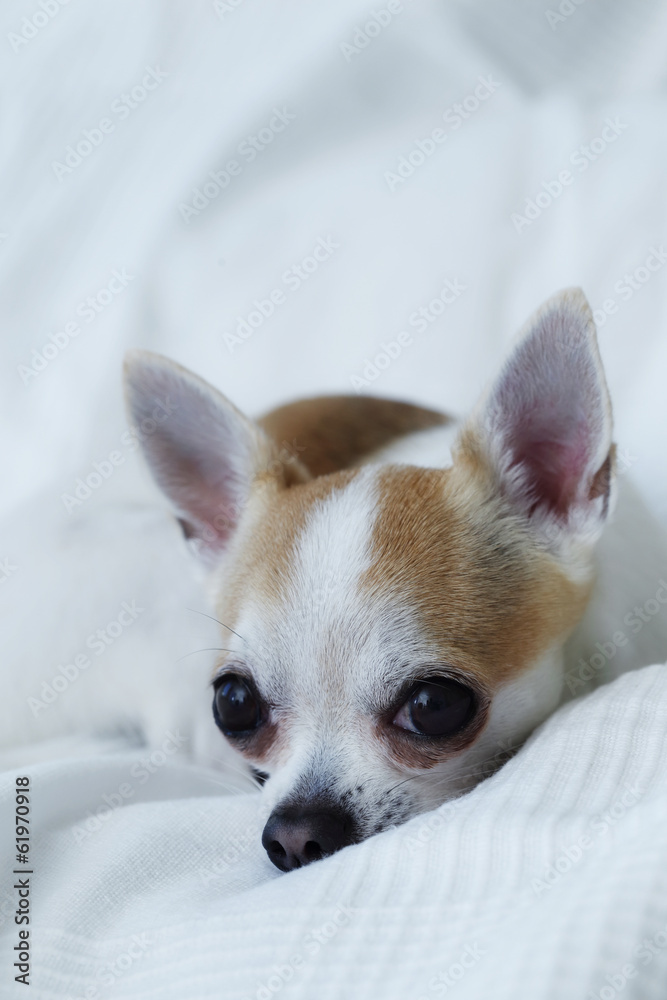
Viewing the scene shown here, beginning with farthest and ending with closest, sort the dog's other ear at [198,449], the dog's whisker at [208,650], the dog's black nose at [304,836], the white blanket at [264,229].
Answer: the white blanket at [264,229] < the dog's other ear at [198,449] < the dog's whisker at [208,650] < the dog's black nose at [304,836]

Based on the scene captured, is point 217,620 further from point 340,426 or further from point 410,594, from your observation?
point 340,426

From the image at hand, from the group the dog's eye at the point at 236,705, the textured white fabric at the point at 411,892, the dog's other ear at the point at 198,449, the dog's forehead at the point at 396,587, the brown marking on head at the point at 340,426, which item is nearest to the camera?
the textured white fabric at the point at 411,892

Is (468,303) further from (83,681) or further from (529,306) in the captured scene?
(83,681)

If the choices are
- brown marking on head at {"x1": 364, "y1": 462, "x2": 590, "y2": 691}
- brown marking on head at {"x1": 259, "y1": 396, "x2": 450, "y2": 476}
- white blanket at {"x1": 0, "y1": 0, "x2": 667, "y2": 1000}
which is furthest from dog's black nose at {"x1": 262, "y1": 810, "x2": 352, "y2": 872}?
brown marking on head at {"x1": 259, "y1": 396, "x2": 450, "y2": 476}

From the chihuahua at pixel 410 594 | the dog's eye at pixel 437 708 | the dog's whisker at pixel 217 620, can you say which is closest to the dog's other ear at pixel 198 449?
the chihuahua at pixel 410 594

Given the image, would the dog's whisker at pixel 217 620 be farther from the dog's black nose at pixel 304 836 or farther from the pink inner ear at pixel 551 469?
the pink inner ear at pixel 551 469

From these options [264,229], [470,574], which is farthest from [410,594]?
[264,229]
